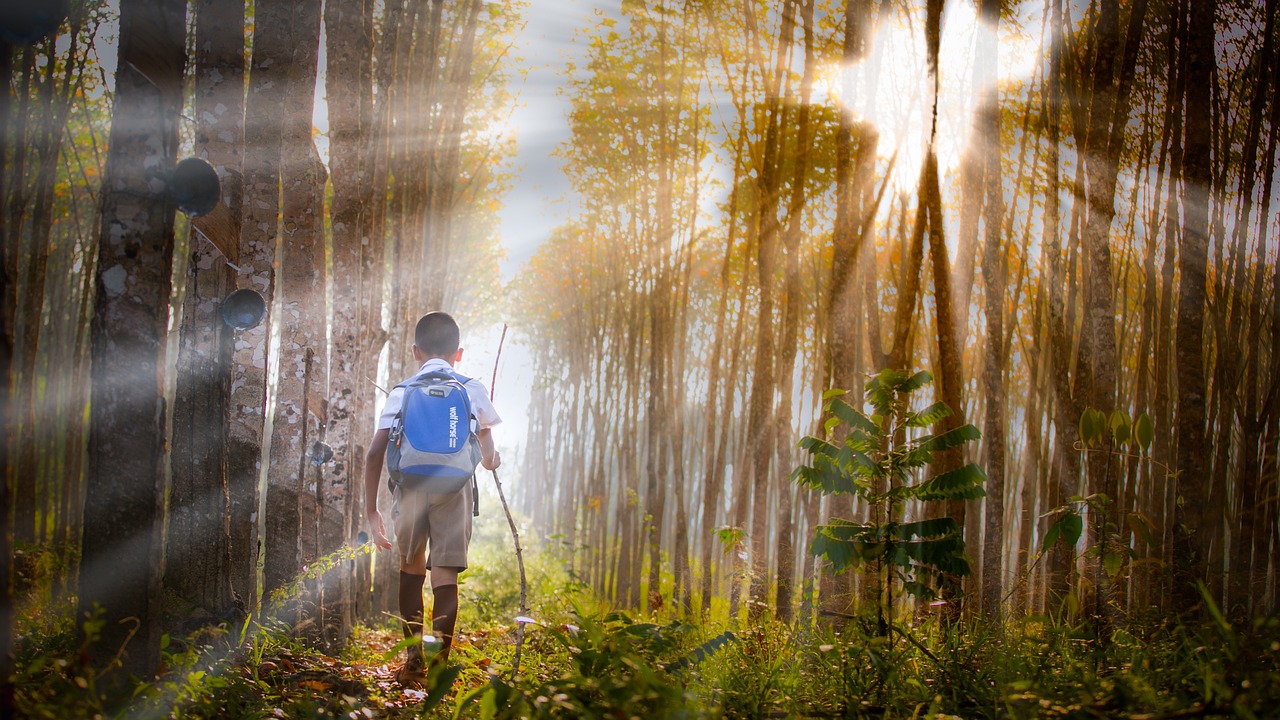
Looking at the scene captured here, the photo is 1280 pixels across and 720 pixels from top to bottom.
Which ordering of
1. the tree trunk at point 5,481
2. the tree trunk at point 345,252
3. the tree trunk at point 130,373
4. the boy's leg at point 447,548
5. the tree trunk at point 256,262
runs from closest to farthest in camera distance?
1. the tree trunk at point 5,481
2. the tree trunk at point 130,373
3. the boy's leg at point 447,548
4. the tree trunk at point 256,262
5. the tree trunk at point 345,252

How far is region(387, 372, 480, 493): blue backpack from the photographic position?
409cm

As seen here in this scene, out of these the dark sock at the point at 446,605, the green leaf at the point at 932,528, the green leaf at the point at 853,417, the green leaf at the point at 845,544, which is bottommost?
the dark sock at the point at 446,605

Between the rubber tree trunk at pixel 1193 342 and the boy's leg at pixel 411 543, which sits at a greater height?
the rubber tree trunk at pixel 1193 342

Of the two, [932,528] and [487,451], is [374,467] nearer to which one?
[487,451]

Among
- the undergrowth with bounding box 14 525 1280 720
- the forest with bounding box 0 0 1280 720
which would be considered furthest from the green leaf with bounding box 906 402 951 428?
the undergrowth with bounding box 14 525 1280 720

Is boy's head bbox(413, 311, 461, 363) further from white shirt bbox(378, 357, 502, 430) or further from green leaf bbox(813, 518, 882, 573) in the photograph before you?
green leaf bbox(813, 518, 882, 573)

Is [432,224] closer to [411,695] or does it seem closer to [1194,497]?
[411,695]

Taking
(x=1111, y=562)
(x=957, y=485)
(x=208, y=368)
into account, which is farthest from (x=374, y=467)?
(x=1111, y=562)

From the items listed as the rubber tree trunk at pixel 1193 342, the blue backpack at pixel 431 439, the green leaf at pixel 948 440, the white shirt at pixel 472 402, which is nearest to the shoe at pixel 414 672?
the blue backpack at pixel 431 439

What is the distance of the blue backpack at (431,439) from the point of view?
4.09 meters

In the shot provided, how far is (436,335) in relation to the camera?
4469 millimetres

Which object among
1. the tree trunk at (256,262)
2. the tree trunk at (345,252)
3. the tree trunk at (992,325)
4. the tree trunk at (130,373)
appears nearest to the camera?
the tree trunk at (130,373)

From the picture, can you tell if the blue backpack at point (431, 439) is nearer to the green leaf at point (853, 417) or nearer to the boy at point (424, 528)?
the boy at point (424, 528)

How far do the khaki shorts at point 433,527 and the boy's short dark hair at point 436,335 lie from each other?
2.78 ft
